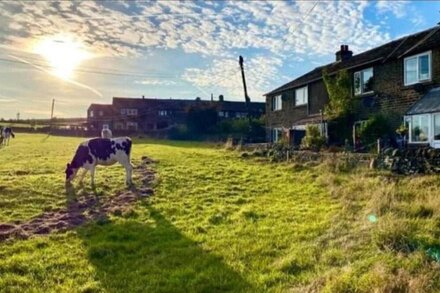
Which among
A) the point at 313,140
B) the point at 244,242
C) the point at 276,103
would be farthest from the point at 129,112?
the point at 244,242

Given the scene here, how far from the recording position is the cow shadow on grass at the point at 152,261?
758 centimetres

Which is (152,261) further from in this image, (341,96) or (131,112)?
(131,112)

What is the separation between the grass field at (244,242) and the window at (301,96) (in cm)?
2291

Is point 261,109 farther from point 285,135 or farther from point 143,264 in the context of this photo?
point 143,264

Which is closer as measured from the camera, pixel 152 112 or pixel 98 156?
pixel 98 156

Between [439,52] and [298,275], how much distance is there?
20.7 m

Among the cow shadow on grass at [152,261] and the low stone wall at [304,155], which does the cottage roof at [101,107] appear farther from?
the cow shadow on grass at [152,261]

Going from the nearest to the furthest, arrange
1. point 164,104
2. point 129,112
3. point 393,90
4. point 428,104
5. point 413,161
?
point 413,161
point 428,104
point 393,90
point 129,112
point 164,104

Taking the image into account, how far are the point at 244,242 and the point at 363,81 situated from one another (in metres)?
23.9

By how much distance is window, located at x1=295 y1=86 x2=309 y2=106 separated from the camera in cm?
3919

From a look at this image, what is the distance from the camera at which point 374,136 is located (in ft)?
87.4

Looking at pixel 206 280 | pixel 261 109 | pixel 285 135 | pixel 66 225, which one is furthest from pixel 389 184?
pixel 261 109

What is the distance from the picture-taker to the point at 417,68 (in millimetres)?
25594

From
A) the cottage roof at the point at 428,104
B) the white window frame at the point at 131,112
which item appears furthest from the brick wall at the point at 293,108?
the white window frame at the point at 131,112
